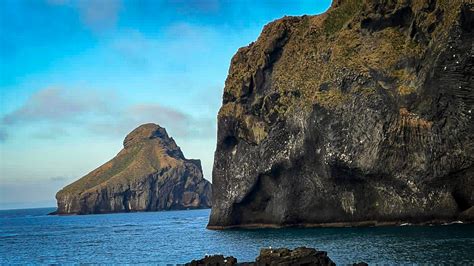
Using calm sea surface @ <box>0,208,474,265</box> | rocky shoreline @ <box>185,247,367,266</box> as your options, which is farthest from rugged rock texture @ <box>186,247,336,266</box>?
calm sea surface @ <box>0,208,474,265</box>

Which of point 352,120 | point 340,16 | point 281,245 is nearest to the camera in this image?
point 281,245

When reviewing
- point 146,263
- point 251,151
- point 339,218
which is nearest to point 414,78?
point 339,218

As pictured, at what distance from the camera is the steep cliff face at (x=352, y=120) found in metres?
81.4

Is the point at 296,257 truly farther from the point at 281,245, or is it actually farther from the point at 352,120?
the point at 352,120

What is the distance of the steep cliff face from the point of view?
81438 mm

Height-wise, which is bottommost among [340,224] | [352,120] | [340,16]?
[340,224]

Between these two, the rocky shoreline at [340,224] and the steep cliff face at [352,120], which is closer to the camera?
the steep cliff face at [352,120]

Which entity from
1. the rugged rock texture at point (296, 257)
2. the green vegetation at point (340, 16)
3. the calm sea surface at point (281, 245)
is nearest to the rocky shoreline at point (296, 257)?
the rugged rock texture at point (296, 257)

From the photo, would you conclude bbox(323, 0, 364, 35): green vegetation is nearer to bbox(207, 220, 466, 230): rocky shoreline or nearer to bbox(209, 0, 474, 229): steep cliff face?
bbox(209, 0, 474, 229): steep cliff face

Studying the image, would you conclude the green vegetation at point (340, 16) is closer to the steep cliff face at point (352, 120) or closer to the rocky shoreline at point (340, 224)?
the steep cliff face at point (352, 120)

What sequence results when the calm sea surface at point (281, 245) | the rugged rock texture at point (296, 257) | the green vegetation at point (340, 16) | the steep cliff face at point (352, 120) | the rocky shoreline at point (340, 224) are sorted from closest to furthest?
the rugged rock texture at point (296, 257) → the calm sea surface at point (281, 245) → the steep cliff face at point (352, 120) → the rocky shoreline at point (340, 224) → the green vegetation at point (340, 16)

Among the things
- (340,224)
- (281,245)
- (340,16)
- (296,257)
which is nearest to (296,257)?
(296,257)

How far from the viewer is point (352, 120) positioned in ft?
305

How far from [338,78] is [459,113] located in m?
23.6
